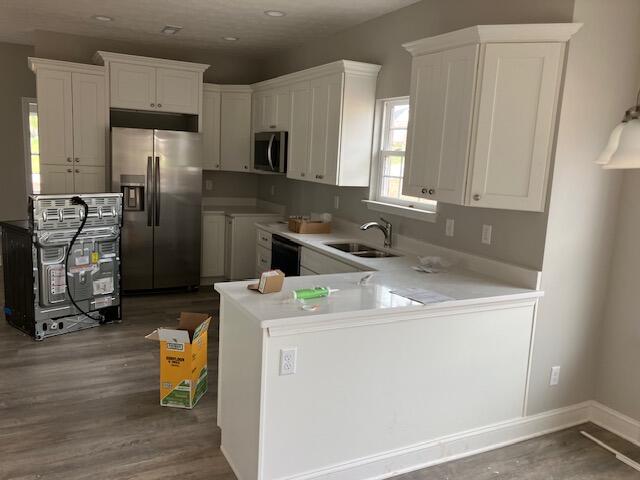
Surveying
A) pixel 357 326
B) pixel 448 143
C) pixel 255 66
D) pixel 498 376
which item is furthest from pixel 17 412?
pixel 255 66

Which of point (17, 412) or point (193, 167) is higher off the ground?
point (193, 167)

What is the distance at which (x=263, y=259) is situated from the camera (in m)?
5.37

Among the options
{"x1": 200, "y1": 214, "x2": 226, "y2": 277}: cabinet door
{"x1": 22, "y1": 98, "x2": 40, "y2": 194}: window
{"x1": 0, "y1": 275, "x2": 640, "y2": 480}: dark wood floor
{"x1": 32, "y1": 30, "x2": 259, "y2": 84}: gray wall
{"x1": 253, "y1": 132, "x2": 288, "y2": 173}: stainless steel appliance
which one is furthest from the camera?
{"x1": 22, "y1": 98, "x2": 40, "y2": 194}: window

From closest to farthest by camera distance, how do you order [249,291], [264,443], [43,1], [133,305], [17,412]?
[264,443] → [249,291] → [17,412] → [43,1] → [133,305]

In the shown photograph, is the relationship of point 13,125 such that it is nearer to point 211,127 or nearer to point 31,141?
point 31,141

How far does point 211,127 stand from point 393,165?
2.76 m

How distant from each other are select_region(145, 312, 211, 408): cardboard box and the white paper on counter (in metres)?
1.28

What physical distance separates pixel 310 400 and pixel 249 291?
609 mm

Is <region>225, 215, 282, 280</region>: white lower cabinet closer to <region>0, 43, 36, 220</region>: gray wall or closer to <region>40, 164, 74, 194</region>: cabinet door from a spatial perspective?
<region>40, 164, 74, 194</region>: cabinet door

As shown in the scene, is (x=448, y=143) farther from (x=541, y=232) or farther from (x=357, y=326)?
(x=357, y=326)

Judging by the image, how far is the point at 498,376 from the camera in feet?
9.71

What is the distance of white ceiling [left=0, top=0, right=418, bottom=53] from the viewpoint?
14.0 feet

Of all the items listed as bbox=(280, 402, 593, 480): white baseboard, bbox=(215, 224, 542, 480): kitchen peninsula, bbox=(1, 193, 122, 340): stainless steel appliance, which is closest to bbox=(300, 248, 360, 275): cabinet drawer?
bbox=(215, 224, 542, 480): kitchen peninsula

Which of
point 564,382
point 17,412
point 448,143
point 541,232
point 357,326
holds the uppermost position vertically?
point 448,143
